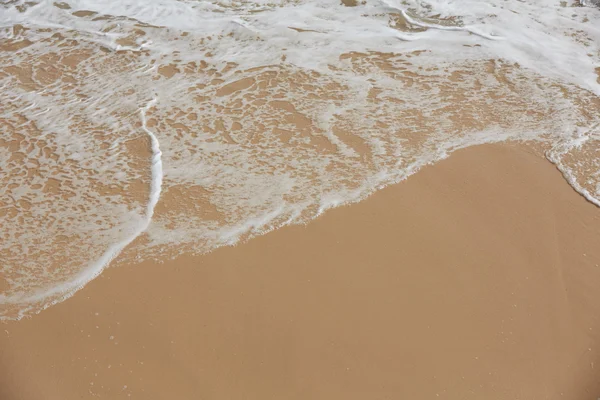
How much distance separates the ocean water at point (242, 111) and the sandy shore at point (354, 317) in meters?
0.29

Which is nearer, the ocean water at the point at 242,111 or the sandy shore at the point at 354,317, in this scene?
the sandy shore at the point at 354,317

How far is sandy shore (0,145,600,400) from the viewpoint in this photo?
279 cm

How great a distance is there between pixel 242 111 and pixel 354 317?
9.22 ft

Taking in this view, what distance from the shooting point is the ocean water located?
147 inches

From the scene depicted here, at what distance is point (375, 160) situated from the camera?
Result: 4.22m

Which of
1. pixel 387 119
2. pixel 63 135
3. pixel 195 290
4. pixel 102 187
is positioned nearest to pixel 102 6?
pixel 63 135

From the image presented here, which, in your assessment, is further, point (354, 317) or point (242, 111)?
point (242, 111)

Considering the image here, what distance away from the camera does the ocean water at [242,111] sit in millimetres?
3742

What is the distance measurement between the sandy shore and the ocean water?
0.29 meters

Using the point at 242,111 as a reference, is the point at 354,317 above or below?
below

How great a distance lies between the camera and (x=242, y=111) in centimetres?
491

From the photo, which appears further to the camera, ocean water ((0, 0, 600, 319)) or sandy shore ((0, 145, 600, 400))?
ocean water ((0, 0, 600, 319))

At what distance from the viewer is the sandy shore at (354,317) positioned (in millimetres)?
2791

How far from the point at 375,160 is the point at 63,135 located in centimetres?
336
